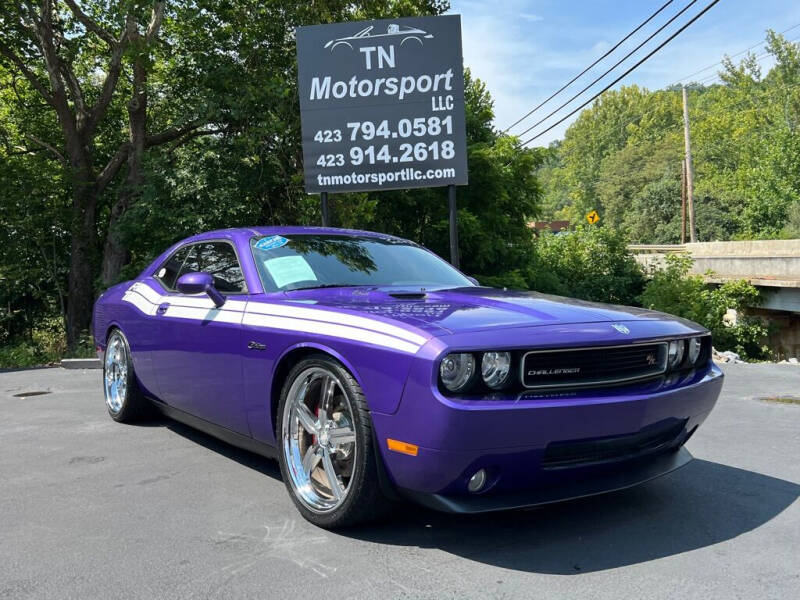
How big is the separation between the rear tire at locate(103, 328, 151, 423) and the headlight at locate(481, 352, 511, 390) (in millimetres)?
3288

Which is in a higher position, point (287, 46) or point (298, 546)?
point (287, 46)

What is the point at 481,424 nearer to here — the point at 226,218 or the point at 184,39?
the point at 226,218

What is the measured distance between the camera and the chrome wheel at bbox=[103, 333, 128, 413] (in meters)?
5.34

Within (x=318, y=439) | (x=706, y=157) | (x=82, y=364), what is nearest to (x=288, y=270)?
(x=318, y=439)

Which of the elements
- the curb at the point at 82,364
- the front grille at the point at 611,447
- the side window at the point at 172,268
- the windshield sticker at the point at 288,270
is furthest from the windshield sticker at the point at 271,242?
the curb at the point at 82,364

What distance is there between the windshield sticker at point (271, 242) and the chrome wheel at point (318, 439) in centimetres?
113

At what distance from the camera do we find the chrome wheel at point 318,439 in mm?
3146

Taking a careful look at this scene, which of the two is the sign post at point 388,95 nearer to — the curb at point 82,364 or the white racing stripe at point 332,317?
the curb at point 82,364

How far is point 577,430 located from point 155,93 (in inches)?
623

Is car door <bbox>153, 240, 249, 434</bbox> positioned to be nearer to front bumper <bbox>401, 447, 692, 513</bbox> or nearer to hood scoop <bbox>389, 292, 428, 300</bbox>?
hood scoop <bbox>389, 292, 428, 300</bbox>

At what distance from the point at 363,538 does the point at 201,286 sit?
5.49 ft

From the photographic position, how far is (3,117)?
58.4ft

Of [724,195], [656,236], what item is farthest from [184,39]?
[656,236]

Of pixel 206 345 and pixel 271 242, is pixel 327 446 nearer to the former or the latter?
pixel 206 345
